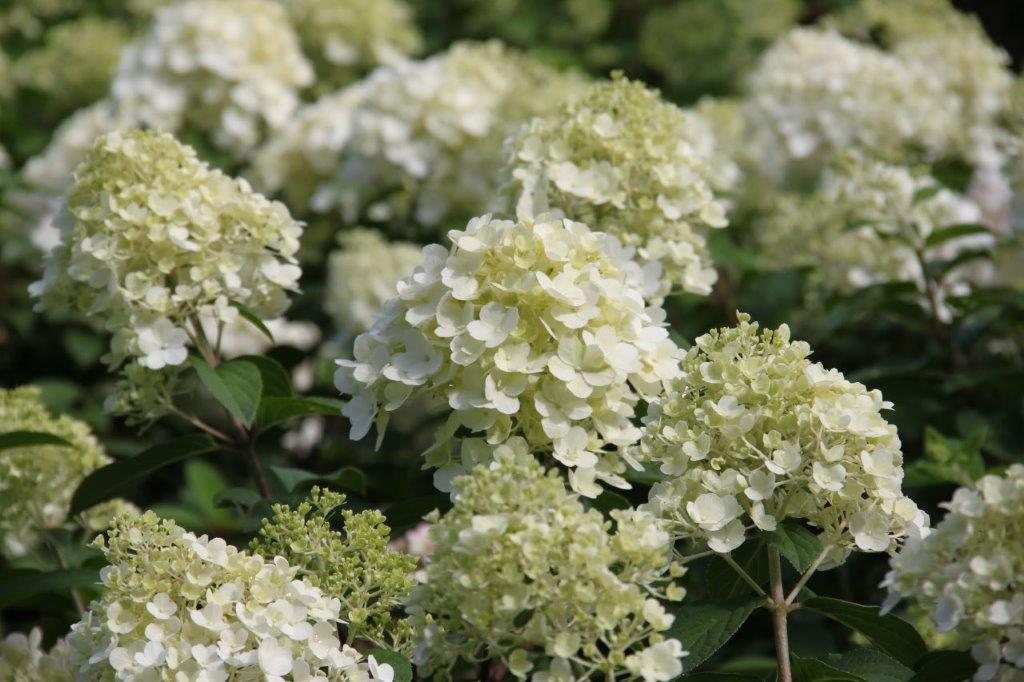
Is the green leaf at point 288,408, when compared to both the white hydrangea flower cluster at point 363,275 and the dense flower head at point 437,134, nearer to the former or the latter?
the white hydrangea flower cluster at point 363,275

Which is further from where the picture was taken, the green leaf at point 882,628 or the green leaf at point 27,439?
the green leaf at point 27,439

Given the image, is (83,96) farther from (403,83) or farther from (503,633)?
(503,633)

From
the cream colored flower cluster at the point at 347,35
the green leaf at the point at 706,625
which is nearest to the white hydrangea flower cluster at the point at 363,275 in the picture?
the cream colored flower cluster at the point at 347,35

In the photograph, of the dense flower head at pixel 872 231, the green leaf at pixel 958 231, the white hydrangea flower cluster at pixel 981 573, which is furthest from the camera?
the dense flower head at pixel 872 231

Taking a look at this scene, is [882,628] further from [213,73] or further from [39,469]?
[213,73]

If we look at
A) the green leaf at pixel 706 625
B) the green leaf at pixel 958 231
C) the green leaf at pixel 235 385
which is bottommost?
the green leaf at pixel 958 231

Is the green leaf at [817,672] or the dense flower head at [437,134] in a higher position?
the green leaf at [817,672]

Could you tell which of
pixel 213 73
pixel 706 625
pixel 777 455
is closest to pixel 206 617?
pixel 706 625

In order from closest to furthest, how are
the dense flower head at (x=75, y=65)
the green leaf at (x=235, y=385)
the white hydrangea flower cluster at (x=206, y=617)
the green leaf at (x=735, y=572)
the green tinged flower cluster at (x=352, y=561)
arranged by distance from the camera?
the white hydrangea flower cluster at (x=206, y=617), the green tinged flower cluster at (x=352, y=561), the green leaf at (x=735, y=572), the green leaf at (x=235, y=385), the dense flower head at (x=75, y=65)
